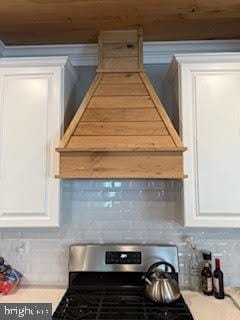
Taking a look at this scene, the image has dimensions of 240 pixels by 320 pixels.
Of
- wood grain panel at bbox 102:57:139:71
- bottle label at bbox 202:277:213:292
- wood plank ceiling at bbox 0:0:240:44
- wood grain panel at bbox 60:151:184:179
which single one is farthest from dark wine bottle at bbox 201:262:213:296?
wood plank ceiling at bbox 0:0:240:44

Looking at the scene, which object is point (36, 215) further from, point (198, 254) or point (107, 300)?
point (198, 254)

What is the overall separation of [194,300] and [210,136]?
904 millimetres

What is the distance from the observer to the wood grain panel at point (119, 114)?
5.41 feet

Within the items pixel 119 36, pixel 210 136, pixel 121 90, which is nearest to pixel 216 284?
pixel 210 136

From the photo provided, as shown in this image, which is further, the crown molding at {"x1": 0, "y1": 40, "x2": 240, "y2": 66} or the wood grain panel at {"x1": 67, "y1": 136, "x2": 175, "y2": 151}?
the crown molding at {"x1": 0, "y1": 40, "x2": 240, "y2": 66}

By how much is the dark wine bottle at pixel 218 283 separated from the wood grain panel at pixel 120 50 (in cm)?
132

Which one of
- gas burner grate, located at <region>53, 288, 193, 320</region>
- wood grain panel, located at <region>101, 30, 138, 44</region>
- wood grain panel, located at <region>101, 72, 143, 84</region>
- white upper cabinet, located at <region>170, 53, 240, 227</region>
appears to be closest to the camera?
gas burner grate, located at <region>53, 288, 193, 320</region>

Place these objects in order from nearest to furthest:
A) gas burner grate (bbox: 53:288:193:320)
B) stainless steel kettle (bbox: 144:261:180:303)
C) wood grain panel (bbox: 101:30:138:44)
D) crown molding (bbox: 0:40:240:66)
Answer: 1. gas burner grate (bbox: 53:288:193:320)
2. stainless steel kettle (bbox: 144:261:180:303)
3. wood grain panel (bbox: 101:30:138:44)
4. crown molding (bbox: 0:40:240:66)

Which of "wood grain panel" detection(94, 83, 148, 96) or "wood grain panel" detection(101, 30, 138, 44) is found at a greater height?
"wood grain panel" detection(101, 30, 138, 44)

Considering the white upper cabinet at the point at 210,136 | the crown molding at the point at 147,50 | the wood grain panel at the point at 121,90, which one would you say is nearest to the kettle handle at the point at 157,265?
the white upper cabinet at the point at 210,136

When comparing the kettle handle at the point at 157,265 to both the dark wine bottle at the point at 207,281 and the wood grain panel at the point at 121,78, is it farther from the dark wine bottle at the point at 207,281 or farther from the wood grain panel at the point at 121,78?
the wood grain panel at the point at 121,78

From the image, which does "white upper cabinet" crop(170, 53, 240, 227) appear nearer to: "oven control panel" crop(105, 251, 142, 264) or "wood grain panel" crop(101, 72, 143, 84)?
"wood grain panel" crop(101, 72, 143, 84)

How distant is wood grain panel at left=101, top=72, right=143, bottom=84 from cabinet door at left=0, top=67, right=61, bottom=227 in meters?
0.29

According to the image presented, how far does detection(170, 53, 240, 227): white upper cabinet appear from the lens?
164 cm
